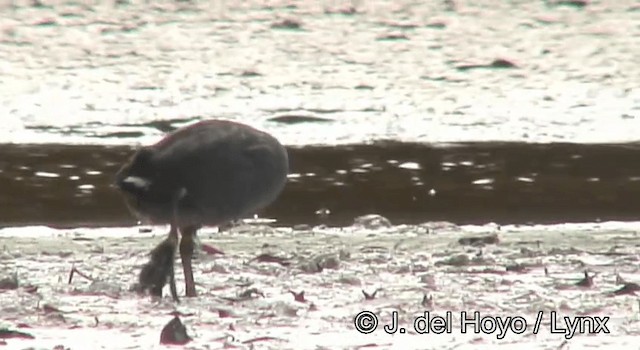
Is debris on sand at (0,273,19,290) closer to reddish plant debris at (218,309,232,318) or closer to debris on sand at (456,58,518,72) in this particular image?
reddish plant debris at (218,309,232,318)

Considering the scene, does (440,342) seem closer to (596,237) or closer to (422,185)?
(596,237)

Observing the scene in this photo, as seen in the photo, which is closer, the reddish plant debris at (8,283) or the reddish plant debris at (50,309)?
the reddish plant debris at (50,309)

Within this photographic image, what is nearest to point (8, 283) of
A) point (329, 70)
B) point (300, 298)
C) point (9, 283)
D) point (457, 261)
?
point (9, 283)

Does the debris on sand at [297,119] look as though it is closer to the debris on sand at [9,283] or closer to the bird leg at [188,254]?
the bird leg at [188,254]

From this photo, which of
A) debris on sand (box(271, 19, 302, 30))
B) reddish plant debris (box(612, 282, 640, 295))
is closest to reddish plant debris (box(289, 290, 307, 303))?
reddish plant debris (box(612, 282, 640, 295))

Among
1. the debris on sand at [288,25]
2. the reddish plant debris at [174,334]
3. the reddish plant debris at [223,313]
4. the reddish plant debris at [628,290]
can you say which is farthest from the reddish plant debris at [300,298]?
the debris on sand at [288,25]

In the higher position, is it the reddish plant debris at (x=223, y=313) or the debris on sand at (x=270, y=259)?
the debris on sand at (x=270, y=259)

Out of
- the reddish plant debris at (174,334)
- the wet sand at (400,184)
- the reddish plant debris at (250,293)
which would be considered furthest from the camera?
the wet sand at (400,184)

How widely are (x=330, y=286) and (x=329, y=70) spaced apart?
5.19m

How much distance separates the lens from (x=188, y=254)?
6.16 metres

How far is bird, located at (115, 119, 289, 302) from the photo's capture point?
5.98 metres

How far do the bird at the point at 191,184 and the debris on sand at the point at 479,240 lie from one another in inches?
43.7

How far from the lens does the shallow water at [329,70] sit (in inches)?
399

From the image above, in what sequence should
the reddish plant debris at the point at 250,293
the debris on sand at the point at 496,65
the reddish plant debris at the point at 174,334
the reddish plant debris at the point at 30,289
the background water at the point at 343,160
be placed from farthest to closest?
the debris on sand at the point at 496,65 → the reddish plant debris at the point at 30,289 → the reddish plant debris at the point at 250,293 → the background water at the point at 343,160 → the reddish plant debris at the point at 174,334
